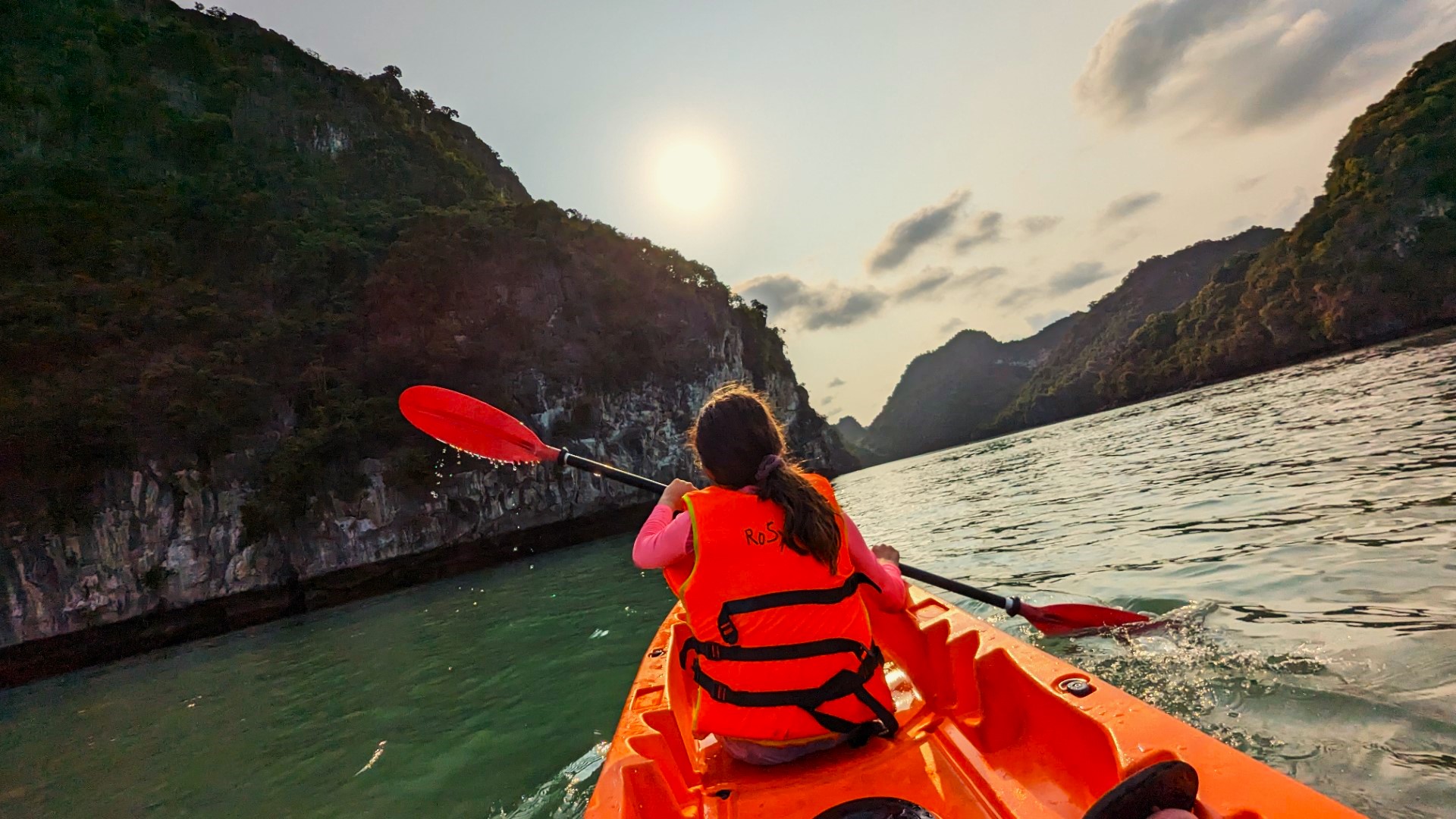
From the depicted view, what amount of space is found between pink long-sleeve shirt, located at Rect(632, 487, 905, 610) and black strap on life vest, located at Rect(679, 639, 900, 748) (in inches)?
12.8

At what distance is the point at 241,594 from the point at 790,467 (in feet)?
95.8

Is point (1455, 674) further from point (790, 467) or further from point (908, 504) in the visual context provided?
point (908, 504)

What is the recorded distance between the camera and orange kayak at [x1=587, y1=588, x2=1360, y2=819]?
1496mm

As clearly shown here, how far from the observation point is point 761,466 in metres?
2.12

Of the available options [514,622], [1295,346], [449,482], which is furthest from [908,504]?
[1295,346]

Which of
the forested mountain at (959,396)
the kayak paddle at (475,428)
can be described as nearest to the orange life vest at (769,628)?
the kayak paddle at (475,428)

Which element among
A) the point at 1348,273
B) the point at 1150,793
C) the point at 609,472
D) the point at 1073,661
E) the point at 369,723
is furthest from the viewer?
the point at 1348,273

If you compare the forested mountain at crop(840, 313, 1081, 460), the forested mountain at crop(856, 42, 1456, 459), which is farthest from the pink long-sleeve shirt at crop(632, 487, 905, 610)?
the forested mountain at crop(840, 313, 1081, 460)

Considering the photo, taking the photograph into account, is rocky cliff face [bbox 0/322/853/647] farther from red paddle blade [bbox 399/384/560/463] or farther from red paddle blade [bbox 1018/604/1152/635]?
red paddle blade [bbox 1018/604/1152/635]

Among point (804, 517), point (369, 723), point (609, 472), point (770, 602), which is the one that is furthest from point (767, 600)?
point (369, 723)

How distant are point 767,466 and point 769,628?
53 cm

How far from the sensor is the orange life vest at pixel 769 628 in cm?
196

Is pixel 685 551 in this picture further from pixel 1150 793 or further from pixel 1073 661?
pixel 1073 661

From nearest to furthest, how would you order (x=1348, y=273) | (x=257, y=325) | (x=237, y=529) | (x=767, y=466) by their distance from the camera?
(x=767, y=466)
(x=237, y=529)
(x=257, y=325)
(x=1348, y=273)
